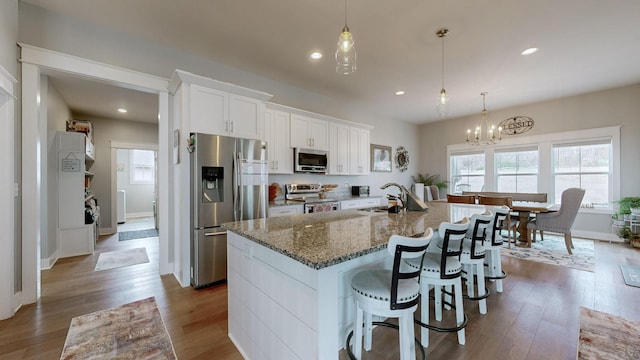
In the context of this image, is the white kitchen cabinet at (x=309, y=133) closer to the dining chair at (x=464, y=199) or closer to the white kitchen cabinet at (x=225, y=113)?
the white kitchen cabinet at (x=225, y=113)

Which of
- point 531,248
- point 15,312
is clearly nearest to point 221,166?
point 15,312

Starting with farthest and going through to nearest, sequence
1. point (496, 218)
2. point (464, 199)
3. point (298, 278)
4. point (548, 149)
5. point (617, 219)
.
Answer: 1. point (548, 149)
2. point (464, 199)
3. point (617, 219)
4. point (496, 218)
5. point (298, 278)

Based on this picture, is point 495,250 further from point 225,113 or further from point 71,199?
point 71,199

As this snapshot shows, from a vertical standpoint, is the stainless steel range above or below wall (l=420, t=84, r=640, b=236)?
below

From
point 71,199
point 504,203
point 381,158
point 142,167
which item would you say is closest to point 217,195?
point 71,199

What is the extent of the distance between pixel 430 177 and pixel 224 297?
645 cm

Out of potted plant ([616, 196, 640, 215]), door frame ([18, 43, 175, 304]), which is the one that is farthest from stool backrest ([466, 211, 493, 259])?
potted plant ([616, 196, 640, 215])

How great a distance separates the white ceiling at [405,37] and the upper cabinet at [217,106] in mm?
572

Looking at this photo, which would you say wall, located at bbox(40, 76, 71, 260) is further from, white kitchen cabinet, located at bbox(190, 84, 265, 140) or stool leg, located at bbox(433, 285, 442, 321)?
stool leg, located at bbox(433, 285, 442, 321)

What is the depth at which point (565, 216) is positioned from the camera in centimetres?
407

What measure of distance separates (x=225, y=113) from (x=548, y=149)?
6628 millimetres

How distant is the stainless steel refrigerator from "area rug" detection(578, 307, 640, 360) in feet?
10.5

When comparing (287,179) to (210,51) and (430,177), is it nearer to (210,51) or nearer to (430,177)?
(210,51)

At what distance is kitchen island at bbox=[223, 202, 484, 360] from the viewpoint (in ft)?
3.81
